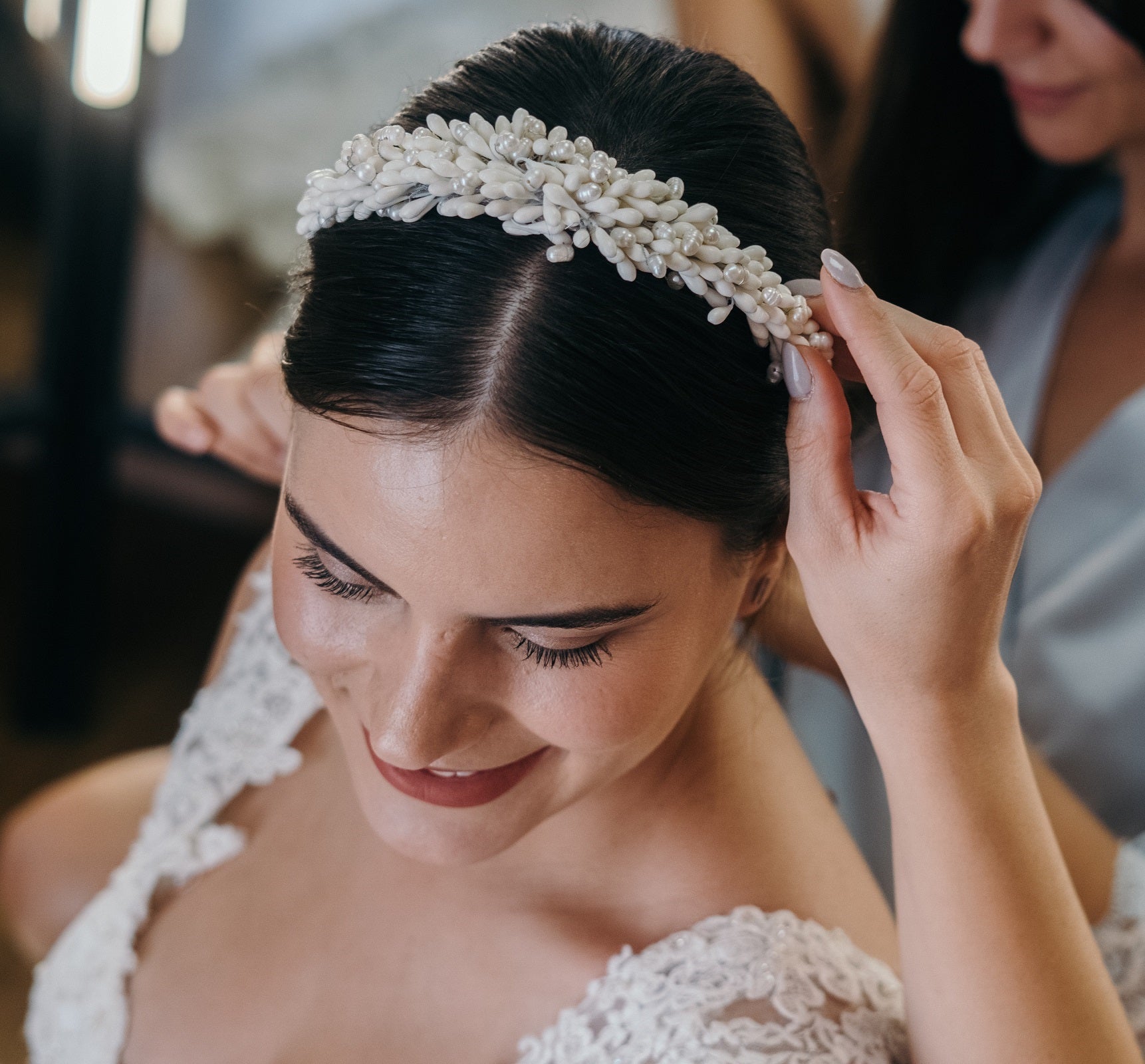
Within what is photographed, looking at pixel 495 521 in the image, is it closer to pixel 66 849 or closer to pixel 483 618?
pixel 483 618

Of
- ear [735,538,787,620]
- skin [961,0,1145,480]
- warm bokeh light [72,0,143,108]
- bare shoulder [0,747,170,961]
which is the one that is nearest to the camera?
ear [735,538,787,620]

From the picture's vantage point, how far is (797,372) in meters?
0.81

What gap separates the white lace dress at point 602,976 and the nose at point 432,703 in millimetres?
281

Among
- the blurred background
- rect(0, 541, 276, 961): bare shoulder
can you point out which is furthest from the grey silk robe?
the blurred background

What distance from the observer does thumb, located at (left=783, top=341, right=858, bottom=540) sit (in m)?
0.81

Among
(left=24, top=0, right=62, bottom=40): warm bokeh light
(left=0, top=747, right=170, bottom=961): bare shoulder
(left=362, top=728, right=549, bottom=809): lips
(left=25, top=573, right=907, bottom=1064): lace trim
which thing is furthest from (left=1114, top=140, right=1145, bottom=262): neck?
(left=24, top=0, right=62, bottom=40): warm bokeh light

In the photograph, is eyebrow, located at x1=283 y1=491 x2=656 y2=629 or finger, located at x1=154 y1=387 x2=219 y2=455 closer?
eyebrow, located at x1=283 y1=491 x2=656 y2=629

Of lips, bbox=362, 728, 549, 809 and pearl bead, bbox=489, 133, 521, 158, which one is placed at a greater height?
pearl bead, bbox=489, 133, 521, 158

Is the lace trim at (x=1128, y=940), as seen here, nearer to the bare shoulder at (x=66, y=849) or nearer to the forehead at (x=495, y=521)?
the forehead at (x=495, y=521)

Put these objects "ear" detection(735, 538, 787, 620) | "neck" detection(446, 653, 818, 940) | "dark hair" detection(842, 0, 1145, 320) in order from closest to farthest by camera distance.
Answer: "ear" detection(735, 538, 787, 620)
"neck" detection(446, 653, 818, 940)
"dark hair" detection(842, 0, 1145, 320)

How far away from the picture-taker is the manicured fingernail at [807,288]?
820 mm

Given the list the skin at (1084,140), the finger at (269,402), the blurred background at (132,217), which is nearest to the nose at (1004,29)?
the skin at (1084,140)

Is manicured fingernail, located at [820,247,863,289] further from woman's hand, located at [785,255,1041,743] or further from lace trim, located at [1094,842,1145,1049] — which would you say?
lace trim, located at [1094,842,1145,1049]

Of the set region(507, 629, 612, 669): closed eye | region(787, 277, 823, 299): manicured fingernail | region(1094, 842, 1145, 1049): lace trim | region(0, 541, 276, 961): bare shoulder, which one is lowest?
region(0, 541, 276, 961): bare shoulder
